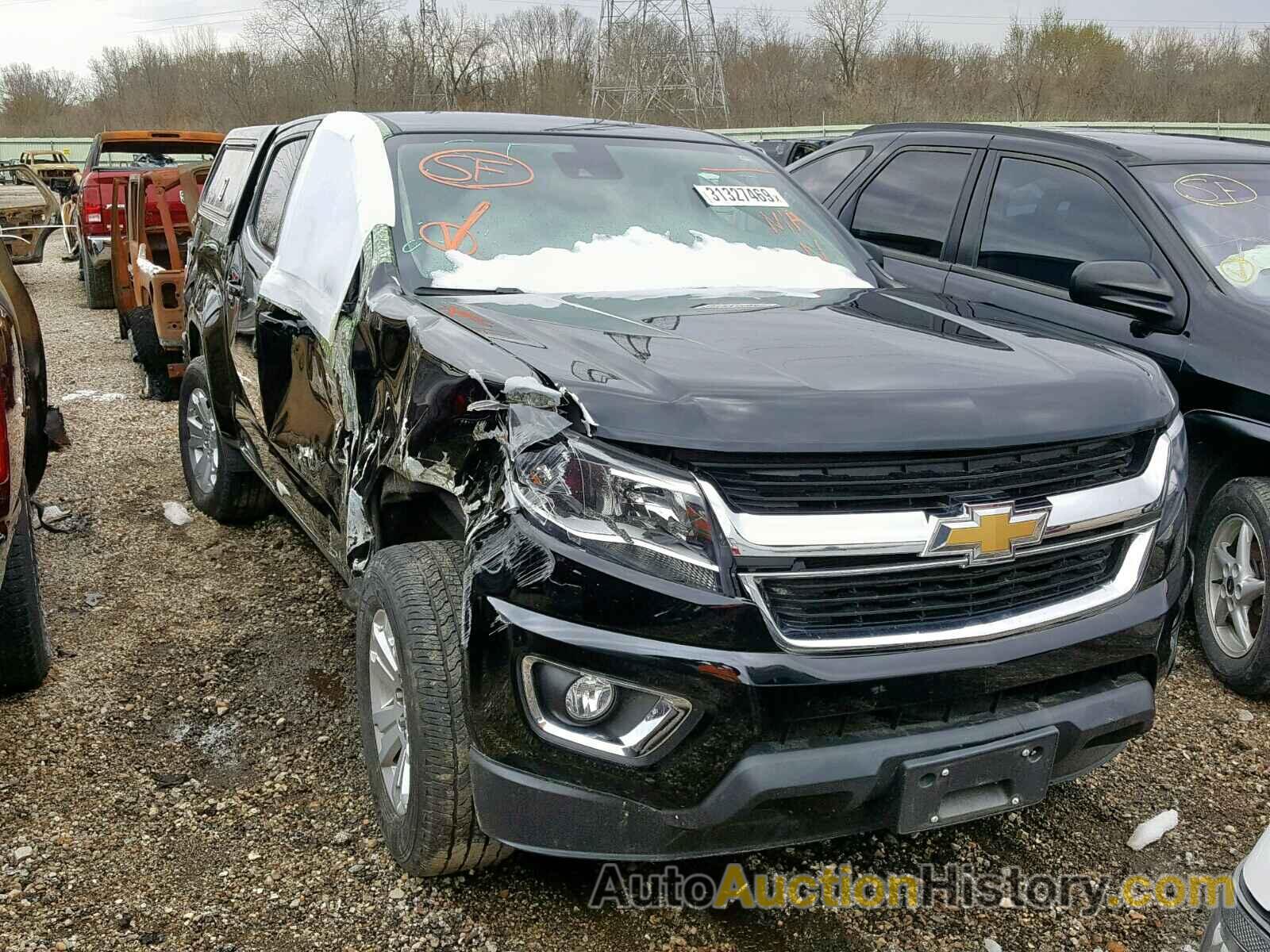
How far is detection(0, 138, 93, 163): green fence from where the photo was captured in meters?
33.7

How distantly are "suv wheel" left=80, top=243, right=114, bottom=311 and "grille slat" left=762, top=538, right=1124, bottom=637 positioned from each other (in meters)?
11.6

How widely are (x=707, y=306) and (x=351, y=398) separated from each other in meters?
0.99

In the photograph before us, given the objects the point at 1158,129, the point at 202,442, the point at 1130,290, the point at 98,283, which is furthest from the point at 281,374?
the point at 1158,129

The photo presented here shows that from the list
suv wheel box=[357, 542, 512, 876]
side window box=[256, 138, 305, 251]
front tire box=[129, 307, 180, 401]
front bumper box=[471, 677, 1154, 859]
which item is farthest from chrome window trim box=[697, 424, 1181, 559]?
front tire box=[129, 307, 180, 401]

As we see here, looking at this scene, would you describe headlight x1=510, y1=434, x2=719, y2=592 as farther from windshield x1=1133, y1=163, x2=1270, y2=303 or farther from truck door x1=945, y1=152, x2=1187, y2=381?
windshield x1=1133, y1=163, x2=1270, y2=303

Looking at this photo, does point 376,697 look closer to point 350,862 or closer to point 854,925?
point 350,862

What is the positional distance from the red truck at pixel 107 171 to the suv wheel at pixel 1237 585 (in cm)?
857

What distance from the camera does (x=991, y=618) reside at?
2219mm

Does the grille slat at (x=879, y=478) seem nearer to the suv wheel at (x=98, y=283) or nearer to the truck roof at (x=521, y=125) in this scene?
the truck roof at (x=521, y=125)

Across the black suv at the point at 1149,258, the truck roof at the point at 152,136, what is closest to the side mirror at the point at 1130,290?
the black suv at the point at 1149,258

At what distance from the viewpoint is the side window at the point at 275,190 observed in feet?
13.1

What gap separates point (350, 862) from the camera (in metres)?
2.77

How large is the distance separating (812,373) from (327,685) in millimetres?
2223

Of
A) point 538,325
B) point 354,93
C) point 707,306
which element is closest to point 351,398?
point 538,325
